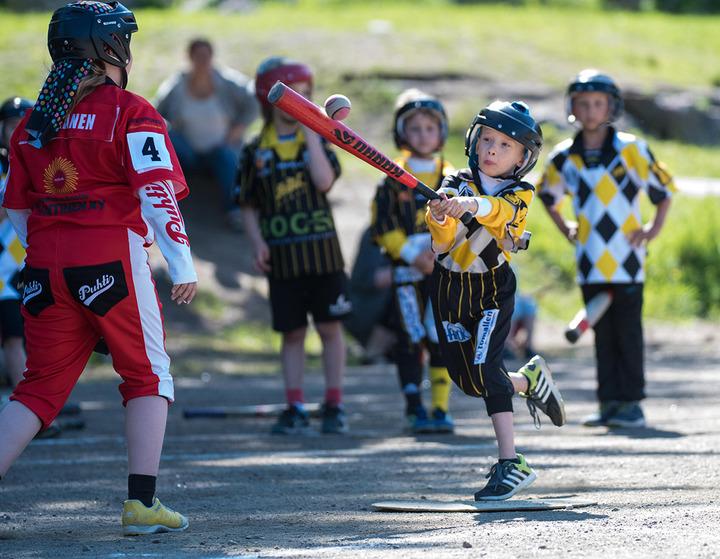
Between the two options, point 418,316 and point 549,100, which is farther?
point 549,100

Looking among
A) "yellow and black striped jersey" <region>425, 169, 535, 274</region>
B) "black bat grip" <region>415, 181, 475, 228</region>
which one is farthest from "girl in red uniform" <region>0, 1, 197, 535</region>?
"yellow and black striped jersey" <region>425, 169, 535, 274</region>

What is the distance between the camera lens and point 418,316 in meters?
7.82

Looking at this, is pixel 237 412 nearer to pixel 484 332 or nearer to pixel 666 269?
pixel 484 332

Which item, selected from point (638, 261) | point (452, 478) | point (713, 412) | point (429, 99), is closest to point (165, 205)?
point (452, 478)

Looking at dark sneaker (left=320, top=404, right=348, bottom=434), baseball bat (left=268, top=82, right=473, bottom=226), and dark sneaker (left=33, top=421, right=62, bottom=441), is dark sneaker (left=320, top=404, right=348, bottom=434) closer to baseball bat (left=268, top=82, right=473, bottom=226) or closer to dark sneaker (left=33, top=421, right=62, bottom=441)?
dark sneaker (left=33, top=421, right=62, bottom=441)

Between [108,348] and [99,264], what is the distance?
1.10 feet

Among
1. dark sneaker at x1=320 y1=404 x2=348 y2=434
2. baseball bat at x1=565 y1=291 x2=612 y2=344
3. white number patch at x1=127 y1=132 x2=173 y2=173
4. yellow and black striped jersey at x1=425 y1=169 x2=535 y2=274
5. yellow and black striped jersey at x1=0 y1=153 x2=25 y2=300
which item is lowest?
dark sneaker at x1=320 y1=404 x2=348 y2=434

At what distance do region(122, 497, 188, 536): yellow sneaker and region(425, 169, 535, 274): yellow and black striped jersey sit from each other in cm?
159

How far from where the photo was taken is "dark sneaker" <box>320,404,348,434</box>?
7918 mm

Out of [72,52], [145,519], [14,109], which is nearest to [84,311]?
[145,519]

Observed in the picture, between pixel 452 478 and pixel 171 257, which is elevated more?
pixel 171 257

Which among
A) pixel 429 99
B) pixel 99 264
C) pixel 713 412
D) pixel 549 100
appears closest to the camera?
pixel 99 264

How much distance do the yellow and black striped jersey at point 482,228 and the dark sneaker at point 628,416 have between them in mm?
2448

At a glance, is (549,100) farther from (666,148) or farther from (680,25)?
Answer: (680,25)
